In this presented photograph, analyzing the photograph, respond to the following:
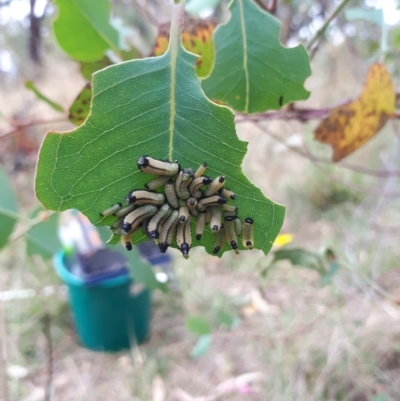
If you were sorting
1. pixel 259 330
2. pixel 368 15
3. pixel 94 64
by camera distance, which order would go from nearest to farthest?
pixel 94 64 < pixel 368 15 < pixel 259 330

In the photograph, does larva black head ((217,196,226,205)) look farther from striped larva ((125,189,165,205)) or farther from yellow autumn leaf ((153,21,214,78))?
yellow autumn leaf ((153,21,214,78))

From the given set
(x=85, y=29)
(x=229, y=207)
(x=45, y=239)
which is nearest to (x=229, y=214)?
(x=229, y=207)

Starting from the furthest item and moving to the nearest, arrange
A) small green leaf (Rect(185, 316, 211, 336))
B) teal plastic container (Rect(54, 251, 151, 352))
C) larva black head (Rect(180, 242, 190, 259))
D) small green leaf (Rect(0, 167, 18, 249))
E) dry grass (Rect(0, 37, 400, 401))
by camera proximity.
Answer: teal plastic container (Rect(54, 251, 151, 352)) → dry grass (Rect(0, 37, 400, 401)) → small green leaf (Rect(185, 316, 211, 336)) → small green leaf (Rect(0, 167, 18, 249)) → larva black head (Rect(180, 242, 190, 259))

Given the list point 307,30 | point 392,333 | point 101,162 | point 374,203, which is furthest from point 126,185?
point 307,30

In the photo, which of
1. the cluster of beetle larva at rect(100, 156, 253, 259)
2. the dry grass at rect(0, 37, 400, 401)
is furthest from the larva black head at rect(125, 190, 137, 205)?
the dry grass at rect(0, 37, 400, 401)

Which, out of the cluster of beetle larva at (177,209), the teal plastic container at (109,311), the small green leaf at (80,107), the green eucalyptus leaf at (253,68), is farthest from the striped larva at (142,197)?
the teal plastic container at (109,311)

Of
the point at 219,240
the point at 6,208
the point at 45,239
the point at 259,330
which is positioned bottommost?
the point at 259,330

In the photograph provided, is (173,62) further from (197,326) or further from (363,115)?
(197,326)
